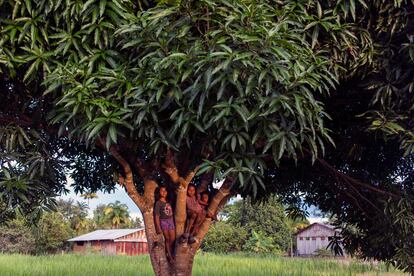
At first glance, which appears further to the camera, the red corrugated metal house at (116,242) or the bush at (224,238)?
the red corrugated metal house at (116,242)

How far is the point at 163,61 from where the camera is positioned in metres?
3.71

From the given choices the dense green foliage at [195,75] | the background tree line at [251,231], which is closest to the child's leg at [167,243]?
A: the dense green foliage at [195,75]

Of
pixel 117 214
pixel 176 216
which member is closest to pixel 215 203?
pixel 176 216

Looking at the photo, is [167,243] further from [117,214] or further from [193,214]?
[117,214]

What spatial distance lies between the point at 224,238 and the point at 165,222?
1040 inches

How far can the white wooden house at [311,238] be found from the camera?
36.9m

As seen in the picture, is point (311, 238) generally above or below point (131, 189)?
below

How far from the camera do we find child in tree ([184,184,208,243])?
5.72 m

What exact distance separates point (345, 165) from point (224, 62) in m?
4.82

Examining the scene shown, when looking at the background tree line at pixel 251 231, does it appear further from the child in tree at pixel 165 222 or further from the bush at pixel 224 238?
the child in tree at pixel 165 222

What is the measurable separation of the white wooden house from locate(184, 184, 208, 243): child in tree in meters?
32.3

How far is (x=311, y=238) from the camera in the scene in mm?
38156

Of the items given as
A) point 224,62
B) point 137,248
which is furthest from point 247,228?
point 224,62

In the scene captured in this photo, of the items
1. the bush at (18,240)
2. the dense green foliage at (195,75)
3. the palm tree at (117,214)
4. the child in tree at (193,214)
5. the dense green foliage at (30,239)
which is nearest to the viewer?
the dense green foliage at (195,75)
